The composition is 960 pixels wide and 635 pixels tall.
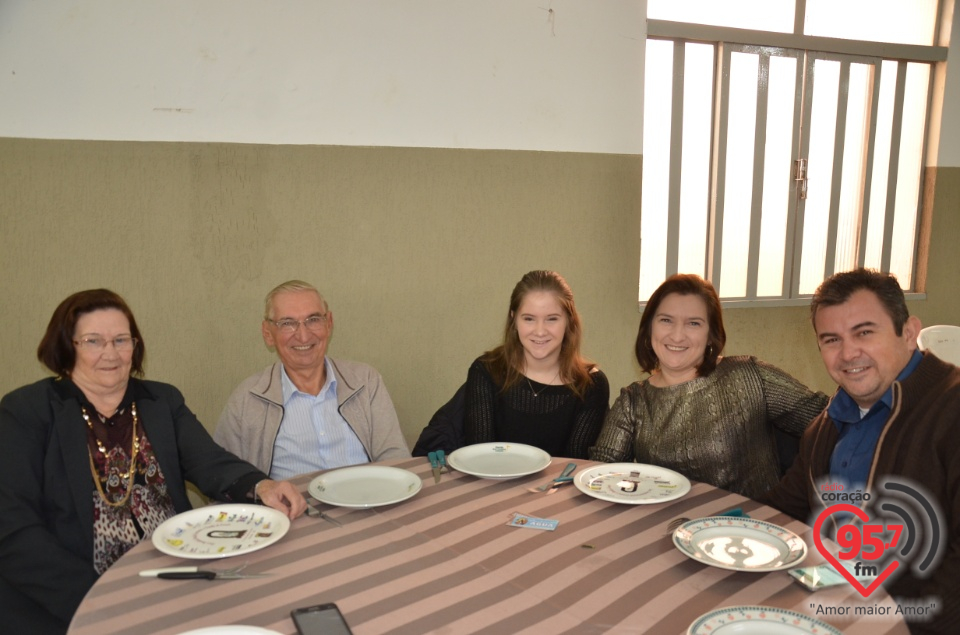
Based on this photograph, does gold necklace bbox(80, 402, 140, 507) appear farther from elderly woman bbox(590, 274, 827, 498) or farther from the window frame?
the window frame

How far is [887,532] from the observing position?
149 centimetres

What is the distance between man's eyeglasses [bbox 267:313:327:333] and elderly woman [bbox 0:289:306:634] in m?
0.43

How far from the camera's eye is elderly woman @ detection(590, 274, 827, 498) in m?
2.01

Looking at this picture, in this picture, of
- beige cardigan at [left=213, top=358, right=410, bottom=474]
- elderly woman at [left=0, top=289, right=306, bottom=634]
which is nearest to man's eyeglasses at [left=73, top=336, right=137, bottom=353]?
elderly woman at [left=0, top=289, right=306, bottom=634]

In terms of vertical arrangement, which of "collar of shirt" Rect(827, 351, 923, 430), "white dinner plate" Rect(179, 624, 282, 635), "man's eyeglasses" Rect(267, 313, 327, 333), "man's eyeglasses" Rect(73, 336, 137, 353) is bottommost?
"white dinner plate" Rect(179, 624, 282, 635)

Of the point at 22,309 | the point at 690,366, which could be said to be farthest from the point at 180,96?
the point at 690,366

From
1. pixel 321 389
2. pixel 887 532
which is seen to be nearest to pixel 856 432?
pixel 887 532

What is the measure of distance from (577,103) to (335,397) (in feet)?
6.22

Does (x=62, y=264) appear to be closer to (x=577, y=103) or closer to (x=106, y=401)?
(x=106, y=401)

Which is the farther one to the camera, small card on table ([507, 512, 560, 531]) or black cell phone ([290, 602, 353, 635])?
small card on table ([507, 512, 560, 531])

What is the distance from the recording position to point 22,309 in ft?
8.58

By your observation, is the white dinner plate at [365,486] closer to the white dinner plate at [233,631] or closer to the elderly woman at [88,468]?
the elderly woman at [88,468]

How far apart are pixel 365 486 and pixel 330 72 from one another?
1.87 metres

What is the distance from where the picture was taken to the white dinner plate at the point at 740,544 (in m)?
1.28
